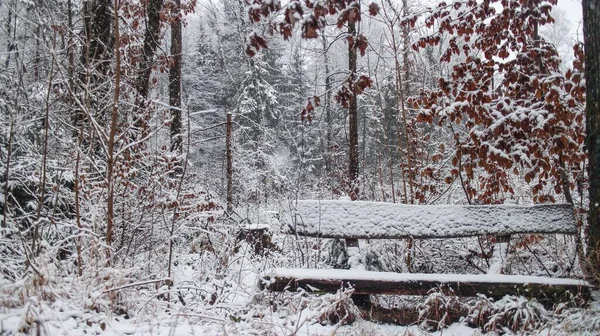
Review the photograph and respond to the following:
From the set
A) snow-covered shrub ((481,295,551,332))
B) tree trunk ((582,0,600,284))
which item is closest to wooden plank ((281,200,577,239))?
tree trunk ((582,0,600,284))

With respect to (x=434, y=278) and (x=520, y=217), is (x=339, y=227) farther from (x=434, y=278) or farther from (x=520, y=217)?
(x=520, y=217)

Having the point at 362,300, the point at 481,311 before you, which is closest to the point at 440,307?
the point at 481,311

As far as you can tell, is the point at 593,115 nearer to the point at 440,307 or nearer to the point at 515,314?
the point at 515,314

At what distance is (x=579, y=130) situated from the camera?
14.9 ft

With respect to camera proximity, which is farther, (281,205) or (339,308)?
(281,205)

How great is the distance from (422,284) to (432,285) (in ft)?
0.30

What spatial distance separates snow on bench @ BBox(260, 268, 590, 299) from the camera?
353cm

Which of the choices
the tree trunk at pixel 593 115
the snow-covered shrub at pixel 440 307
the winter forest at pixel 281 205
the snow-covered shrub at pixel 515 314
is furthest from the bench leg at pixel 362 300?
the tree trunk at pixel 593 115

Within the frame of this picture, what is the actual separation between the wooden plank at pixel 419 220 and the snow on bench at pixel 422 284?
2.53 ft

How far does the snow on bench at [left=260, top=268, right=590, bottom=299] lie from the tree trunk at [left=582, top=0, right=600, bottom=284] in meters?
0.40

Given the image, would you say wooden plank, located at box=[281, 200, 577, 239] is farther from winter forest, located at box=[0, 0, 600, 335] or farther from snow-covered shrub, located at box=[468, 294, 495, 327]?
snow-covered shrub, located at box=[468, 294, 495, 327]

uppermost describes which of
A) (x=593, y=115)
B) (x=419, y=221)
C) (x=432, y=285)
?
(x=593, y=115)

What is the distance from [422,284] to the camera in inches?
142

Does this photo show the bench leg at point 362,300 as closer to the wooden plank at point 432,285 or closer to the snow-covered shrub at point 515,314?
the wooden plank at point 432,285
